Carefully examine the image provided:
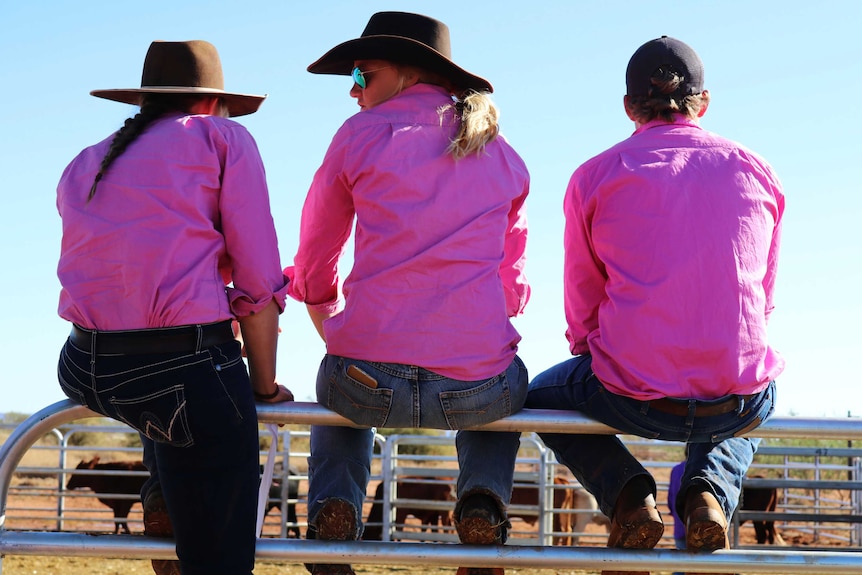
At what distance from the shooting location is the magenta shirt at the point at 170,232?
2.39 meters

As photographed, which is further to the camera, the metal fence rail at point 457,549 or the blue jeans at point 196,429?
the metal fence rail at point 457,549

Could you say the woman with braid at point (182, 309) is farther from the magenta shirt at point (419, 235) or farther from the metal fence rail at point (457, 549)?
the magenta shirt at point (419, 235)

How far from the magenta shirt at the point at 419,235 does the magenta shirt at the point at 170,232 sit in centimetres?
23

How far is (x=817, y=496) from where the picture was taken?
44.9 ft

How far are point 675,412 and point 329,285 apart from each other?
1.03m

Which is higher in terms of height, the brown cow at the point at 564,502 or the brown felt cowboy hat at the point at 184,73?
the brown felt cowboy hat at the point at 184,73

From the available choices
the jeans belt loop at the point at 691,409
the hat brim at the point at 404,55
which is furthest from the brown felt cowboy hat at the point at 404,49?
the jeans belt loop at the point at 691,409

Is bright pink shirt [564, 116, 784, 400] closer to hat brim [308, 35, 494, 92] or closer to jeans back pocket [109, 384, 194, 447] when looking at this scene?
hat brim [308, 35, 494, 92]

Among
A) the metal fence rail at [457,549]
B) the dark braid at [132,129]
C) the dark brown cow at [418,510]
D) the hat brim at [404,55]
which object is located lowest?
the dark brown cow at [418,510]

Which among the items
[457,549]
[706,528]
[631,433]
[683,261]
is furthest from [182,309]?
[706,528]

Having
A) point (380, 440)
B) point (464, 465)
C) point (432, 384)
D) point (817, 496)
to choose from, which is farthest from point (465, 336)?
point (817, 496)

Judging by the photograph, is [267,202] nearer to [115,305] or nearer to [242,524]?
[115,305]

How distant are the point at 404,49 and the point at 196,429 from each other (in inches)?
46.9

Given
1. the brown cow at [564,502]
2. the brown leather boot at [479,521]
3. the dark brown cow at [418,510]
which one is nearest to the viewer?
the brown leather boot at [479,521]
